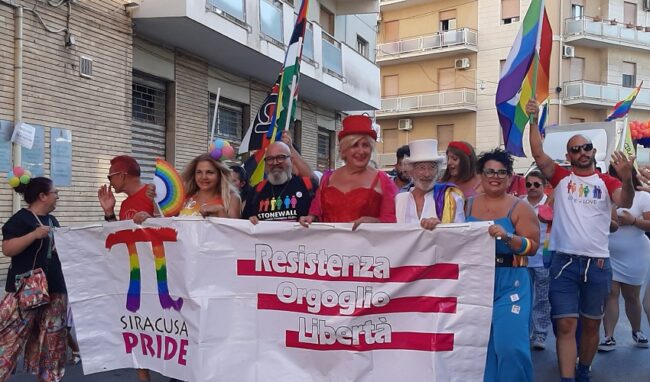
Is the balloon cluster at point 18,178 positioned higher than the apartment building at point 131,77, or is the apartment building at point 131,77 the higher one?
the apartment building at point 131,77

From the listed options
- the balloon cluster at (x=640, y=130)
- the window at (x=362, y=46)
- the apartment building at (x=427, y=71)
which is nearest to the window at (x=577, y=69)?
the apartment building at (x=427, y=71)

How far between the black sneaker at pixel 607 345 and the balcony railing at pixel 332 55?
1070 cm

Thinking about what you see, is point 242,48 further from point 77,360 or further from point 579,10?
point 579,10

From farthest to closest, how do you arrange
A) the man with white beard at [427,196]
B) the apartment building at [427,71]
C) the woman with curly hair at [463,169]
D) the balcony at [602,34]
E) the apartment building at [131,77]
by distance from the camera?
the apartment building at [427,71]
the balcony at [602,34]
the apartment building at [131,77]
the woman with curly hair at [463,169]
the man with white beard at [427,196]

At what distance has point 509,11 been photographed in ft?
110

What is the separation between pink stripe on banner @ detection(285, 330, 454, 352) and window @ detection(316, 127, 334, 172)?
15091 millimetres

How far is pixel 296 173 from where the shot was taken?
5133mm

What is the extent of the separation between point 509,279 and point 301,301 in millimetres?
1336

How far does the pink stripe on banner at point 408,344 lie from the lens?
12.1ft

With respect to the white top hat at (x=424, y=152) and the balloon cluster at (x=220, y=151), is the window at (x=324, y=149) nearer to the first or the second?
the balloon cluster at (x=220, y=151)

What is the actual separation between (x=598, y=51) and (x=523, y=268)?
34958 millimetres

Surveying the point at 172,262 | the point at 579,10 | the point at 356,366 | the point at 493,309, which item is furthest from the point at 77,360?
the point at 579,10

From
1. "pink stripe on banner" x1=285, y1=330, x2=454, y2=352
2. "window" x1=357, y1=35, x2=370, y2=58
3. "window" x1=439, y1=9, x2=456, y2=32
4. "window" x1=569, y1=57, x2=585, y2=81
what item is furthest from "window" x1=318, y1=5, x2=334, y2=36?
"window" x1=569, y1=57, x2=585, y2=81

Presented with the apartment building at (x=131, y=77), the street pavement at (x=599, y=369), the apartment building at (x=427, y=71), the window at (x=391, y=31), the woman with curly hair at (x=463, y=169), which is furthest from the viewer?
the window at (x=391, y=31)
